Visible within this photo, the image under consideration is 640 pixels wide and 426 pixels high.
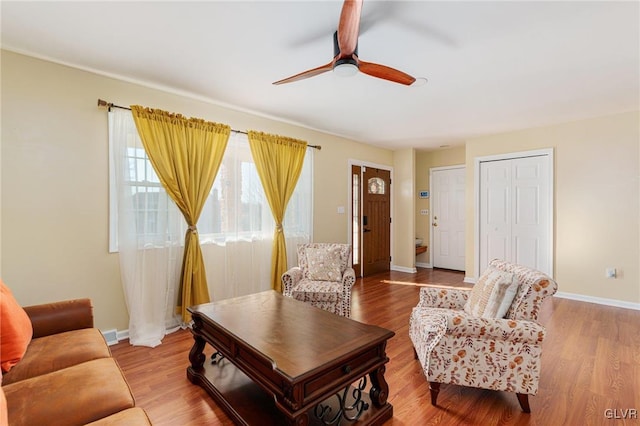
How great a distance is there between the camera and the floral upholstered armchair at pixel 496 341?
1810 mm

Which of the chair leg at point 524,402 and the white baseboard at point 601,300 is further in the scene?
the white baseboard at point 601,300

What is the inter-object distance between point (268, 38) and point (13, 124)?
2.18m

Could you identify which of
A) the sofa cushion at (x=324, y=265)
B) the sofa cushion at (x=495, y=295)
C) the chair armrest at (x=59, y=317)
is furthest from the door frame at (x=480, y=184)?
the chair armrest at (x=59, y=317)

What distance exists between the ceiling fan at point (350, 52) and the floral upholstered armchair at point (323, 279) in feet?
6.51

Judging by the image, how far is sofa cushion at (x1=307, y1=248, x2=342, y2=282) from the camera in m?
3.42

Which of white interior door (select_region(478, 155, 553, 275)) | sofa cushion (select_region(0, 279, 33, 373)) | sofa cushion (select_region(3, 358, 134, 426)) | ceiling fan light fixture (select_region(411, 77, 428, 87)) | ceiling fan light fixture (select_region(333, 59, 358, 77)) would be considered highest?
ceiling fan light fixture (select_region(411, 77, 428, 87))

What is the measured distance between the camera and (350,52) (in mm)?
1909

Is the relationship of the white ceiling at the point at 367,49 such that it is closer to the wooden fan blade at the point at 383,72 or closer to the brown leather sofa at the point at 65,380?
the wooden fan blade at the point at 383,72

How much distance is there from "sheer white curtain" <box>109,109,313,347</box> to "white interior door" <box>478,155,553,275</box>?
11.9 feet

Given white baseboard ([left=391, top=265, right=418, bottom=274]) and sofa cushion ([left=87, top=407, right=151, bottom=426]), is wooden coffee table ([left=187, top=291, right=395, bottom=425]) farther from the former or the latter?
white baseboard ([left=391, top=265, right=418, bottom=274])

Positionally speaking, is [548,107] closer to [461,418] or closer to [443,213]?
[443,213]

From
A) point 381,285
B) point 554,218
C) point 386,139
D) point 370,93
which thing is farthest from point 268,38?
point 554,218

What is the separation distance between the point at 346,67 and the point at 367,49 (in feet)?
1.85

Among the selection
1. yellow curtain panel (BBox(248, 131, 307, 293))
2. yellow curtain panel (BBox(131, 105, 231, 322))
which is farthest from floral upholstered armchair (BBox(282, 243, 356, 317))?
yellow curtain panel (BBox(131, 105, 231, 322))
